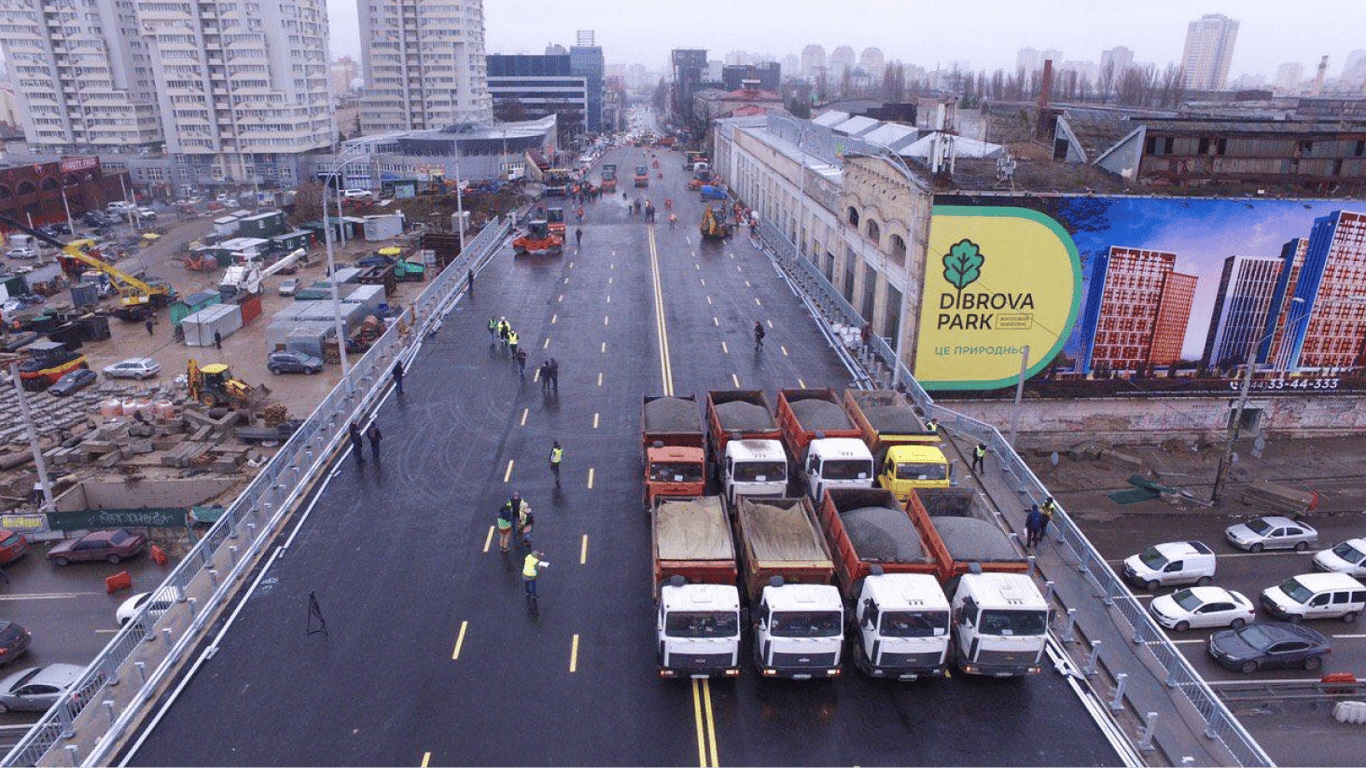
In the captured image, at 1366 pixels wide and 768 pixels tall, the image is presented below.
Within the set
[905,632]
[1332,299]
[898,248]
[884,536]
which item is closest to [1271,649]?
[884,536]

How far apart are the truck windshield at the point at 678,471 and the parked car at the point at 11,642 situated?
65.7 feet

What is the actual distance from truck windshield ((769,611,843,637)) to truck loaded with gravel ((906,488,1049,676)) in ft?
9.97

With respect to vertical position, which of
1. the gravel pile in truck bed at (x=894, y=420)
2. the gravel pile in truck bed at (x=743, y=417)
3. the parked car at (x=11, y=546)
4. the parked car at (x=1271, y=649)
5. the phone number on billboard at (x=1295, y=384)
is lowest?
the parked car at (x=11, y=546)

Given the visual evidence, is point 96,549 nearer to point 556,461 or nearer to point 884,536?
point 556,461

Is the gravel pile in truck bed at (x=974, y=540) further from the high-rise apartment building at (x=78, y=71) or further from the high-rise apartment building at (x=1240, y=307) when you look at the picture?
the high-rise apartment building at (x=78, y=71)

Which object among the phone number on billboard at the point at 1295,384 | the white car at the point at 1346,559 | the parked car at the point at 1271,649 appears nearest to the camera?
the parked car at the point at 1271,649

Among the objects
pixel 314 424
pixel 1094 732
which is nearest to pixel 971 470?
pixel 1094 732

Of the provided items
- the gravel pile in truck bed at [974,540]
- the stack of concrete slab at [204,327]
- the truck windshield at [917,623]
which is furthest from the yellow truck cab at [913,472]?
the stack of concrete slab at [204,327]

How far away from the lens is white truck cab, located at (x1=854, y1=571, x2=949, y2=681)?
1709 cm

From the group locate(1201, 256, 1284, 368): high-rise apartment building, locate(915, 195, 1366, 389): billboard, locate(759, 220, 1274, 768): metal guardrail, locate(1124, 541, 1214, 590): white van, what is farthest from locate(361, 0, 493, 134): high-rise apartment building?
locate(1124, 541, 1214, 590): white van

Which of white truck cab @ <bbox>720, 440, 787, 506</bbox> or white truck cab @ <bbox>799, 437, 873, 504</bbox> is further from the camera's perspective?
white truck cab @ <bbox>799, 437, 873, 504</bbox>

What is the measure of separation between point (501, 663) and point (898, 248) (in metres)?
29.3

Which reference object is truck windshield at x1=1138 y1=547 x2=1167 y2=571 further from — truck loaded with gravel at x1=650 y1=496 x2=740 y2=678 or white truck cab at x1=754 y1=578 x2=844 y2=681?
truck loaded with gravel at x1=650 y1=496 x2=740 y2=678

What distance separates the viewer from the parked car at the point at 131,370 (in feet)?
146
